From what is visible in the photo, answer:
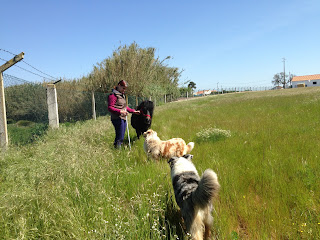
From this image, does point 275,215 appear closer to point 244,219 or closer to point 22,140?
point 244,219

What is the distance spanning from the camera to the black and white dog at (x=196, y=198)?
70.5 inches

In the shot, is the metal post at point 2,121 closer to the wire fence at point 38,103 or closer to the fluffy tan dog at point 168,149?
the wire fence at point 38,103

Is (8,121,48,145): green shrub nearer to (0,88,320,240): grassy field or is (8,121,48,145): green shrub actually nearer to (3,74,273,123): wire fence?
(3,74,273,123): wire fence

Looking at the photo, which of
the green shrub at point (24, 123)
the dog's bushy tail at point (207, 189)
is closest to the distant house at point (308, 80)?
the green shrub at point (24, 123)

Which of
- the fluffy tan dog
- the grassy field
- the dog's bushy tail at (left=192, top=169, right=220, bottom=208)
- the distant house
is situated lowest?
the grassy field

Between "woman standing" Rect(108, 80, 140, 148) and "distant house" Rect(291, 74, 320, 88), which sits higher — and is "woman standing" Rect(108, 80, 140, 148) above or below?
below

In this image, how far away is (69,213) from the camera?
2162 millimetres

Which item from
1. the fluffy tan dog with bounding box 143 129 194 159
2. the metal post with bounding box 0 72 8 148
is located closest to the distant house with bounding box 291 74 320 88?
the fluffy tan dog with bounding box 143 129 194 159

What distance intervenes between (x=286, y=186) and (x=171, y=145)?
95.0 inches

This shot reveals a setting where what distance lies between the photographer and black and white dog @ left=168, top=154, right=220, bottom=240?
179 centimetres

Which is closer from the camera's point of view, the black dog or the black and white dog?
the black and white dog

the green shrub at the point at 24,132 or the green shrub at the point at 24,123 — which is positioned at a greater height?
the green shrub at the point at 24,123

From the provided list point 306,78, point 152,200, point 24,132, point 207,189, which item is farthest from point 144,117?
point 306,78

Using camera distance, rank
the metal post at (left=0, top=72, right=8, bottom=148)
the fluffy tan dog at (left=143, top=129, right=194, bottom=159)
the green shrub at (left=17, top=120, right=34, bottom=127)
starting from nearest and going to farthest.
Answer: the fluffy tan dog at (left=143, top=129, right=194, bottom=159) < the metal post at (left=0, top=72, right=8, bottom=148) < the green shrub at (left=17, top=120, right=34, bottom=127)
